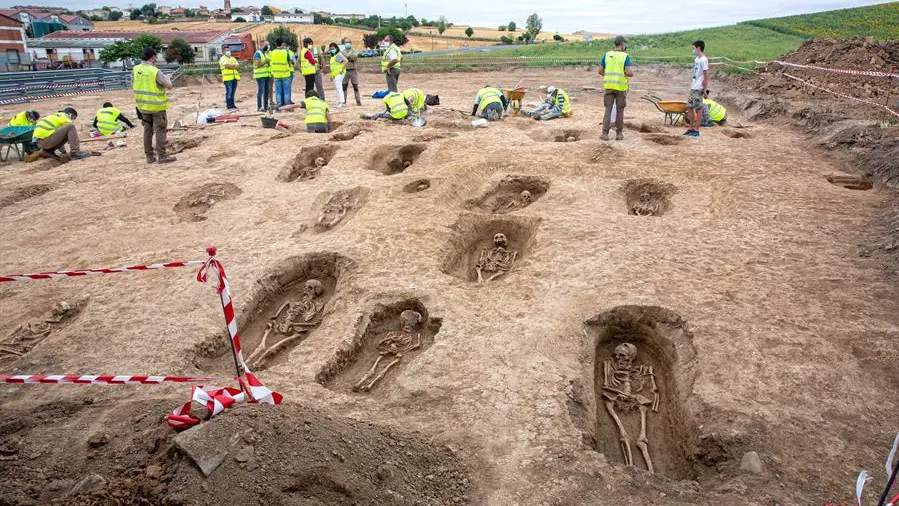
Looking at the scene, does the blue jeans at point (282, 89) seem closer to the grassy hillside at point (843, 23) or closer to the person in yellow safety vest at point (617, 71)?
the person in yellow safety vest at point (617, 71)

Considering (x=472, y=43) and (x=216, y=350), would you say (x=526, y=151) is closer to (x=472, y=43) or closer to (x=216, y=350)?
(x=216, y=350)

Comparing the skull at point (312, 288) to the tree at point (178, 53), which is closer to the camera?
the skull at point (312, 288)

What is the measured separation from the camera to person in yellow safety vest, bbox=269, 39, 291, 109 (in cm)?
1631

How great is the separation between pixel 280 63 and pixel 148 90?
6.21 meters

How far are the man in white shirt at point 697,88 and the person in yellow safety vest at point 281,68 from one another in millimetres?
11454

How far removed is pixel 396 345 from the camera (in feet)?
19.5

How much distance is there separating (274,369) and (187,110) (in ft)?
54.8

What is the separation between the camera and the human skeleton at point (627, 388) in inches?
193

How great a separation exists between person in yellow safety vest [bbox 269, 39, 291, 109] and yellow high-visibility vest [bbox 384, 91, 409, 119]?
4243 mm

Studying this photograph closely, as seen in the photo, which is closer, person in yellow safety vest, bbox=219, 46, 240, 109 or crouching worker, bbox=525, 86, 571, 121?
crouching worker, bbox=525, 86, 571, 121

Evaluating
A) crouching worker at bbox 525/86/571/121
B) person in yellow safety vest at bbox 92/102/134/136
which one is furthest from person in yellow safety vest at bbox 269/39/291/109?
crouching worker at bbox 525/86/571/121

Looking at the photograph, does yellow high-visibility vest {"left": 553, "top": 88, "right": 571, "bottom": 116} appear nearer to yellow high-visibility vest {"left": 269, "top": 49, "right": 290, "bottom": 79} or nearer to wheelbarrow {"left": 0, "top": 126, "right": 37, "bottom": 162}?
yellow high-visibility vest {"left": 269, "top": 49, "right": 290, "bottom": 79}

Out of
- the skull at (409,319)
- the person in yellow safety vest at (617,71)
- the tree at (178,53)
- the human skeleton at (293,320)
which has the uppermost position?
the tree at (178,53)

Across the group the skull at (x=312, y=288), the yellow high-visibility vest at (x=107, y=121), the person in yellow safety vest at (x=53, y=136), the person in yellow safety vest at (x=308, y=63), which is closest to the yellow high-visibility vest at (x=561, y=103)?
the person in yellow safety vest at (x=308, y=63)
